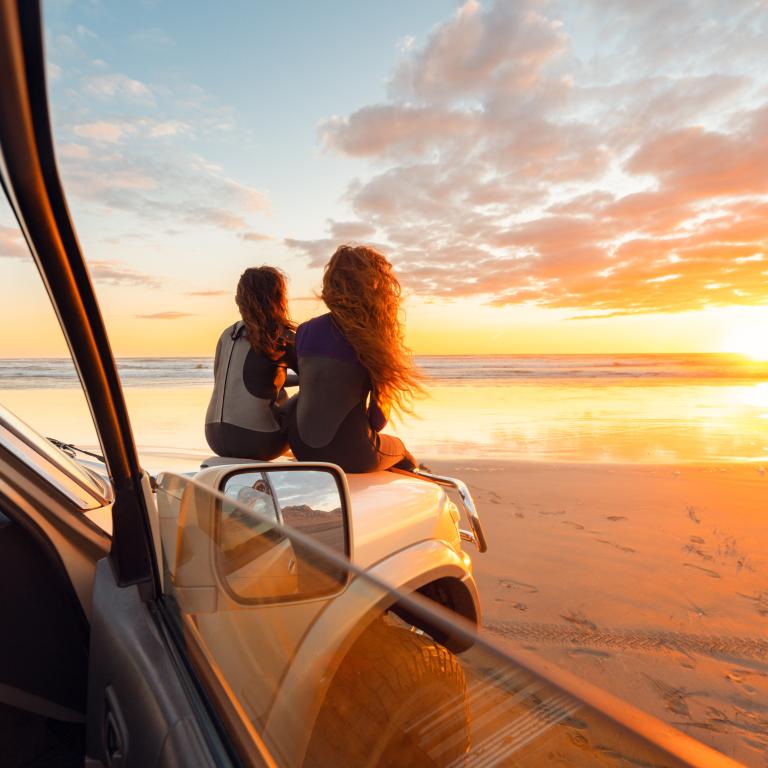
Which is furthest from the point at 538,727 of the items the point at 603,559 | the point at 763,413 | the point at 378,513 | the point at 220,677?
the point at 763,413

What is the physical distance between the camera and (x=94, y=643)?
54.6 inches

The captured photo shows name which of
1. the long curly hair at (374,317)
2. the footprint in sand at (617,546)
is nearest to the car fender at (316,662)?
the long curly hair at (374,317)

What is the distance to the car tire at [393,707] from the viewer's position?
2.27ft

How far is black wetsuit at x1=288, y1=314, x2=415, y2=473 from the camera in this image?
2.47 m

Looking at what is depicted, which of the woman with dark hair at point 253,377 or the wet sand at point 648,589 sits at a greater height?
the woman with dark hair at point 253,377

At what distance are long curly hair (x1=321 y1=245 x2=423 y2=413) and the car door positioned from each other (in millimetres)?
1441

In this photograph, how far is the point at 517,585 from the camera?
4105 millimetres

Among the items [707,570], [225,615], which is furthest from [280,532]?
[707,570]

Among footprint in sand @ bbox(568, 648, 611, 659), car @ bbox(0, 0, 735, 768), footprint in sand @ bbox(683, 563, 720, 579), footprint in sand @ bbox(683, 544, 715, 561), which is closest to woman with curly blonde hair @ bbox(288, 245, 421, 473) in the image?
car @ bbox(0, 0, 735, 768)

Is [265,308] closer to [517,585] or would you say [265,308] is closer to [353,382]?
[353,382]

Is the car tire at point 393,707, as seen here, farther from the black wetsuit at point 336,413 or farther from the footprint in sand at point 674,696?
the footprint in sand at point 674,696

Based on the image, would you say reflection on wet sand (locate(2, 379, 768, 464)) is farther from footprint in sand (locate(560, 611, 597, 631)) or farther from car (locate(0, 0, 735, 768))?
car (locate(0, 0, 735, 768))

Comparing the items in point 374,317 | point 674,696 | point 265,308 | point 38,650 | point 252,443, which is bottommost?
point 674,696

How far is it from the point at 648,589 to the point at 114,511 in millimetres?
3827
